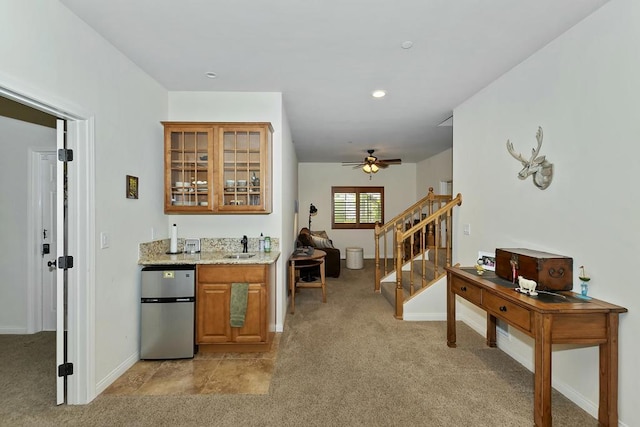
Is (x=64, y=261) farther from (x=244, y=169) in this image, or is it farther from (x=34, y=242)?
(x=34, y=242)

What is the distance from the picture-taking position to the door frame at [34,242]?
11.3 ft

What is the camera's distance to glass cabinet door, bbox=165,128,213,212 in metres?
3.20

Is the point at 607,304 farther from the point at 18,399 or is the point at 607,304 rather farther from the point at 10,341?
the point at 10,341

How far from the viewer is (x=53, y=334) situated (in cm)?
342

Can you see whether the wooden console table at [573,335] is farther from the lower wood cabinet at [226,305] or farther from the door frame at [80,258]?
the door frame at [80,258]

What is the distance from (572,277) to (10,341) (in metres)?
5.45

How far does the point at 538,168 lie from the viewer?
2.52 meters

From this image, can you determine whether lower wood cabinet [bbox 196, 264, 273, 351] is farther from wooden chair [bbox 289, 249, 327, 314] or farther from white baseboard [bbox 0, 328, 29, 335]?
white baseboard [bbox 0, 328, 29, 335]

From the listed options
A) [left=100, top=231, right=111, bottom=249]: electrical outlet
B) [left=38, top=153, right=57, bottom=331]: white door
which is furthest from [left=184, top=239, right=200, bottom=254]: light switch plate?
[left=38, top=153, right=57, bottom=331]: white door

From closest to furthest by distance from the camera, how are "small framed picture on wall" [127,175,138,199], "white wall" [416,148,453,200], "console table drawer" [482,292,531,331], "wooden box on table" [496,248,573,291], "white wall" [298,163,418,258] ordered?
"console table drawer" [482,292,531,331], "wooden box on table" [496,248,573,291], "small framed picture on wall" [127,175,138,199], "white wall" [416,148,453,200], "white wall" [298,163,418,258]

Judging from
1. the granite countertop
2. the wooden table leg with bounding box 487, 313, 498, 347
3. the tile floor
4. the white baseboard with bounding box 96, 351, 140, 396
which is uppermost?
the granite countertop

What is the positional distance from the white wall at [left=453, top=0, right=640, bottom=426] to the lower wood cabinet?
8.18ft

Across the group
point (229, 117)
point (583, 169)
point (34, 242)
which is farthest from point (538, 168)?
point (34, 242)

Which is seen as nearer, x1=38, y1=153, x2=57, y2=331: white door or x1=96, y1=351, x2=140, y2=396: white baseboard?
x1=96, y1=351, x2=140, y2=396: white baseboard
